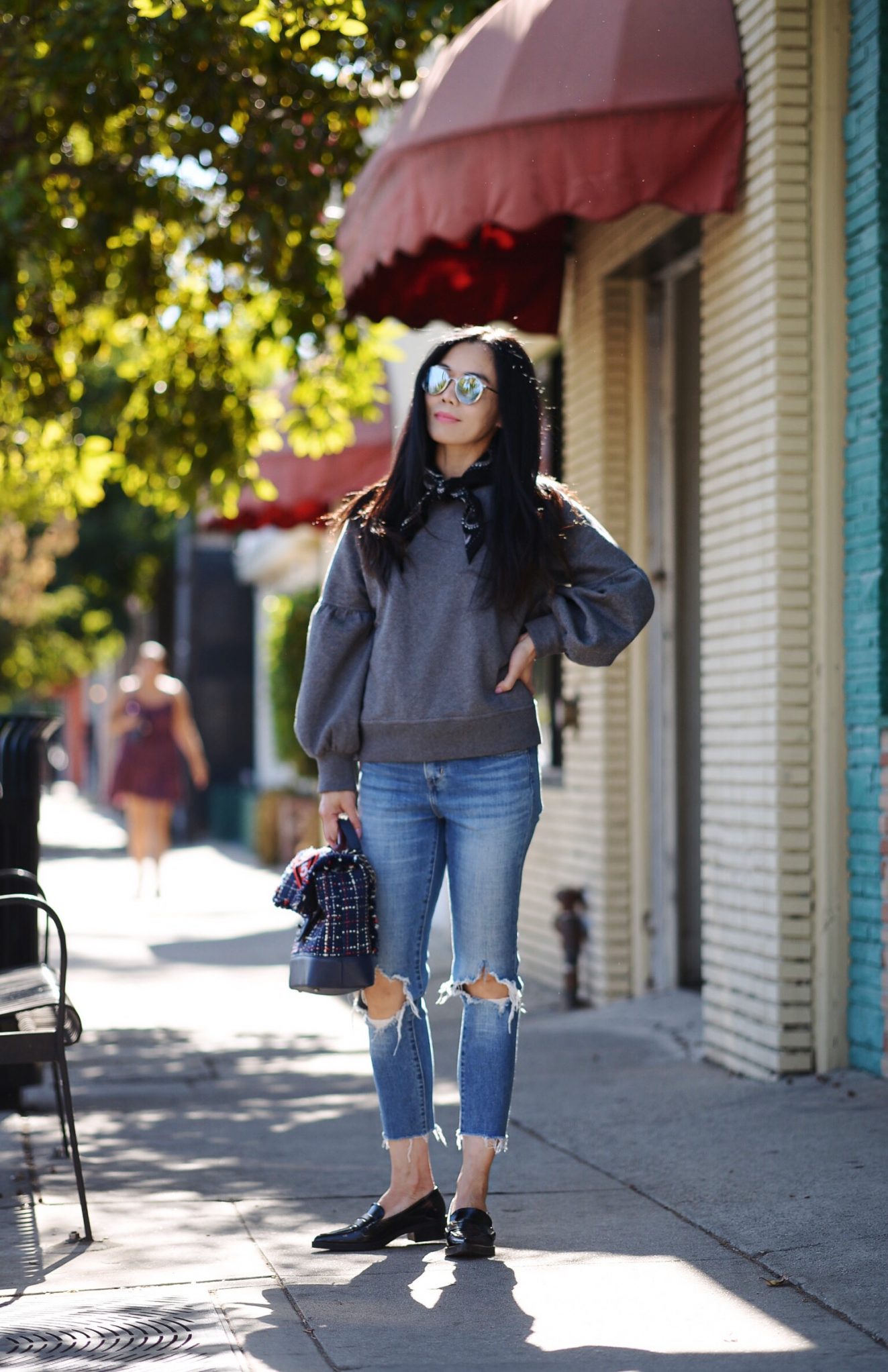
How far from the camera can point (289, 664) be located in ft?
55.4

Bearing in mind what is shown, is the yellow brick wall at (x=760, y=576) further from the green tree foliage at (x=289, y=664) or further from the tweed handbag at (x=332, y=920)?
the green tree foliage at (x=289, y=664)

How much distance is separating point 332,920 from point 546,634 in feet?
2.61

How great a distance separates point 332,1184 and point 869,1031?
188 centimetres

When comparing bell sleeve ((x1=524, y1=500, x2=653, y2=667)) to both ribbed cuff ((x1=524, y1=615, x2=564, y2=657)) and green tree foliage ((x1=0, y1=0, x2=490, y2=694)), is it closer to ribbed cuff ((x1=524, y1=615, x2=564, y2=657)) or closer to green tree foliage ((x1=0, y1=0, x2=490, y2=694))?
ribbed cuff ((x1=524, y1=615, x2=564, y2=657))

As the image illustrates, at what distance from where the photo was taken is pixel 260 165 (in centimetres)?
873

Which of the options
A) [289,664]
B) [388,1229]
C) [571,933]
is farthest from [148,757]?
[388,1229]

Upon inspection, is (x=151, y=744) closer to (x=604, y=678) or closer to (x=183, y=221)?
(x=183, y=221)

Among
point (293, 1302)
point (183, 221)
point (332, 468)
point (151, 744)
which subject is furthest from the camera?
point (151, 744)

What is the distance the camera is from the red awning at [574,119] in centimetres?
615

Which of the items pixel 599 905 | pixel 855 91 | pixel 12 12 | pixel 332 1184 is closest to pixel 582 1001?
pixel 599 905

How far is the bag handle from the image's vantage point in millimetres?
4328

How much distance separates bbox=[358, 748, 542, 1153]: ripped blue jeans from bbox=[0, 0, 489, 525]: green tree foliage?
4206 millimetres

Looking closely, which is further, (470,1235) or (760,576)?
(760,576)

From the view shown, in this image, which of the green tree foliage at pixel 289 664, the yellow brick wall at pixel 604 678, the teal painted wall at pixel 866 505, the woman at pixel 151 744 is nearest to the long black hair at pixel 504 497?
the teal painted wall at pixel 866 505
